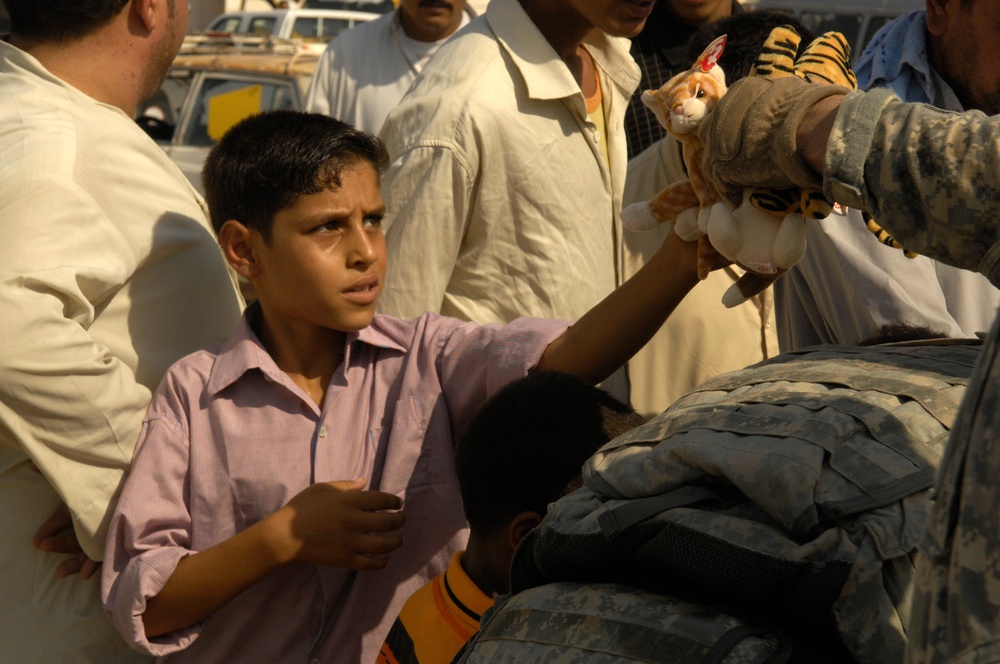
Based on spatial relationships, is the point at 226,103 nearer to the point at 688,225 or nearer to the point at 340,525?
the point at 340,525

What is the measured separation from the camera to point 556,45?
3.06 metres

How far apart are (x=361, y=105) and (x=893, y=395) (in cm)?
367

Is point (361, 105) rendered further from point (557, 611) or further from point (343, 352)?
→ point (557, 611)

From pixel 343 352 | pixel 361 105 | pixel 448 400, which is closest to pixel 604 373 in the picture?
pixel 448 400

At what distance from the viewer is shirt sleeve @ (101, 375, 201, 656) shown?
7.06 feet

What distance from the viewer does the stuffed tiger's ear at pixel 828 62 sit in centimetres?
181

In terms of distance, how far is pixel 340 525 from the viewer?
2117 mm

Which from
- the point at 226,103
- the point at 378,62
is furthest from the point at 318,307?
the point at 226,103

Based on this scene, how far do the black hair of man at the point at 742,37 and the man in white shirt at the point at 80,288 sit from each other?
4.30 feet

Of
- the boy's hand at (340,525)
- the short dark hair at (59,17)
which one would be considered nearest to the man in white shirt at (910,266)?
the boy's hand at (340,525)

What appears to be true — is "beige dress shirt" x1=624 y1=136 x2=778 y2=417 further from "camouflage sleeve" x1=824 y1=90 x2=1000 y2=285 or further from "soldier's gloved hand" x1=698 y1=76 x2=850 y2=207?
"camouflage sleeve" x1=824 y1=90 x2=1000 y2=285

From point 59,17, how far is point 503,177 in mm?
1038

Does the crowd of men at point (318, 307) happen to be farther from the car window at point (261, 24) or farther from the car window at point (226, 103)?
the car window at point (261, 24)

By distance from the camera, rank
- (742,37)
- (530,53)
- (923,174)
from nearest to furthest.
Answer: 1. (923,174)
2. (530,53)
3. (742,37)
